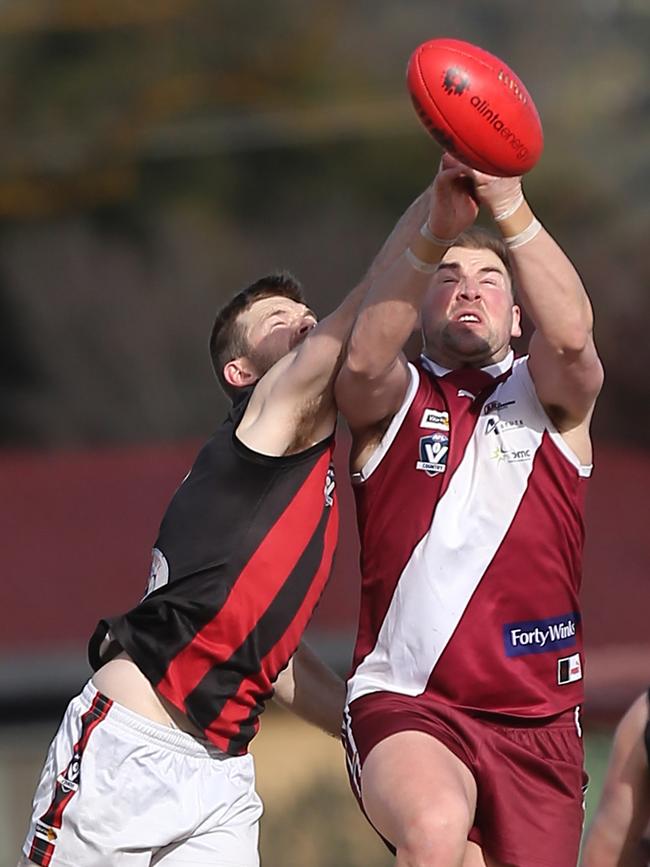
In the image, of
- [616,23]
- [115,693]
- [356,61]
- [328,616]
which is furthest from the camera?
[356,61]

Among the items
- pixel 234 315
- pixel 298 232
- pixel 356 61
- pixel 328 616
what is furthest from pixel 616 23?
pixel 234 315

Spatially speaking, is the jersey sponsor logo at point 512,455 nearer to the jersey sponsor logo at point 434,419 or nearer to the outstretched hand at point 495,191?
the jersey sponsor logo at point 434,419

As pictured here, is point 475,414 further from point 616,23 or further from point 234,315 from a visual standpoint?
point 616,23

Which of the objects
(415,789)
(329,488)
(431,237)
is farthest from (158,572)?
(431,237)

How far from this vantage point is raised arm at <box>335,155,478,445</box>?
3.79 m

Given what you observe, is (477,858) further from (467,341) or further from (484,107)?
(484,107)

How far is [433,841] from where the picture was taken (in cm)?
360

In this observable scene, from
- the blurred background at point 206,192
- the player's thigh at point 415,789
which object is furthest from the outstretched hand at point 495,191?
the blurred background at point 206,192

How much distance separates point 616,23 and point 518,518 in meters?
12.4

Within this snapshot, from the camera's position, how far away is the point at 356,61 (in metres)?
16.5

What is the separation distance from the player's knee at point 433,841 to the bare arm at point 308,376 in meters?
0.95

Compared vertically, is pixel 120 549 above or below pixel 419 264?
below

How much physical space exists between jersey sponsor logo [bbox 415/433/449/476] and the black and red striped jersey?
29 centimetres

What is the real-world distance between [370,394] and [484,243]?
640mm
